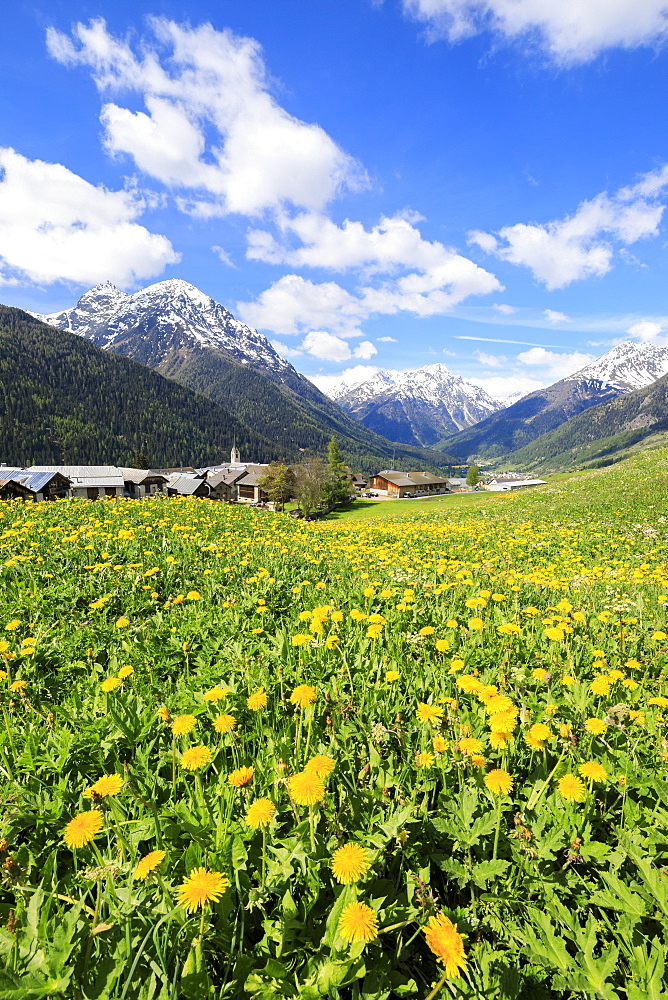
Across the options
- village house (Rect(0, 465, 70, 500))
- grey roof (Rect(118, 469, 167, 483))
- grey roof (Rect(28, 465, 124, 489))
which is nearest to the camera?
village house (Rect(0, 465, 70, 500))

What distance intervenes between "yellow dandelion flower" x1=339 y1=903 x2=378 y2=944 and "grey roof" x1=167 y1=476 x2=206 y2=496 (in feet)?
322

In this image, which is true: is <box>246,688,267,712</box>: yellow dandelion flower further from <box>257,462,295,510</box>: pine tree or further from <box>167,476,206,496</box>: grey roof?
<box>167,476,206,496</box>: grey roof

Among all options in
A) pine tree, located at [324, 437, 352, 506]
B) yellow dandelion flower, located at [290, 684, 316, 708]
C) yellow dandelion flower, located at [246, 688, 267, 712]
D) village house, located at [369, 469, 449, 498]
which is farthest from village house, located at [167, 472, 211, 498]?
yellow dandelion flower, located at [290, 684, 316, 708]

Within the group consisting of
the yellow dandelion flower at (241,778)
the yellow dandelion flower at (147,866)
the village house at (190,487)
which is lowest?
the yellow dandelion flower at (147,866)

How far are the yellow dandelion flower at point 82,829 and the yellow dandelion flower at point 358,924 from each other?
4.11 feet

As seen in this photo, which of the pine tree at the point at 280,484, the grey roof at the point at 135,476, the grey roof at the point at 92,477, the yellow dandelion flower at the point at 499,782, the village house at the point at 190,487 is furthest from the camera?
the village house at the point at 190,487

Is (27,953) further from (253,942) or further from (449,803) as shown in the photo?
(449,803)

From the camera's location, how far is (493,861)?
2264 millimetres

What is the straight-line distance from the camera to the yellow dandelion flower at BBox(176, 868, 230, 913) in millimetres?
1703

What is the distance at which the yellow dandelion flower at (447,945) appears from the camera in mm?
1578

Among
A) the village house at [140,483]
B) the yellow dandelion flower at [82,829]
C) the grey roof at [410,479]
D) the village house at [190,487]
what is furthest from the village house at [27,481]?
the grey roof at [410,479]

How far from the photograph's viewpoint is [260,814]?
6.77 ft

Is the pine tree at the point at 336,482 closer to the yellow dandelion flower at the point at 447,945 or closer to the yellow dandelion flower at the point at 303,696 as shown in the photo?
the yellow dandelion flower at the point at 303,696

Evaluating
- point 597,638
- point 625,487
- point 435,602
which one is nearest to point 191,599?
point 435,602
